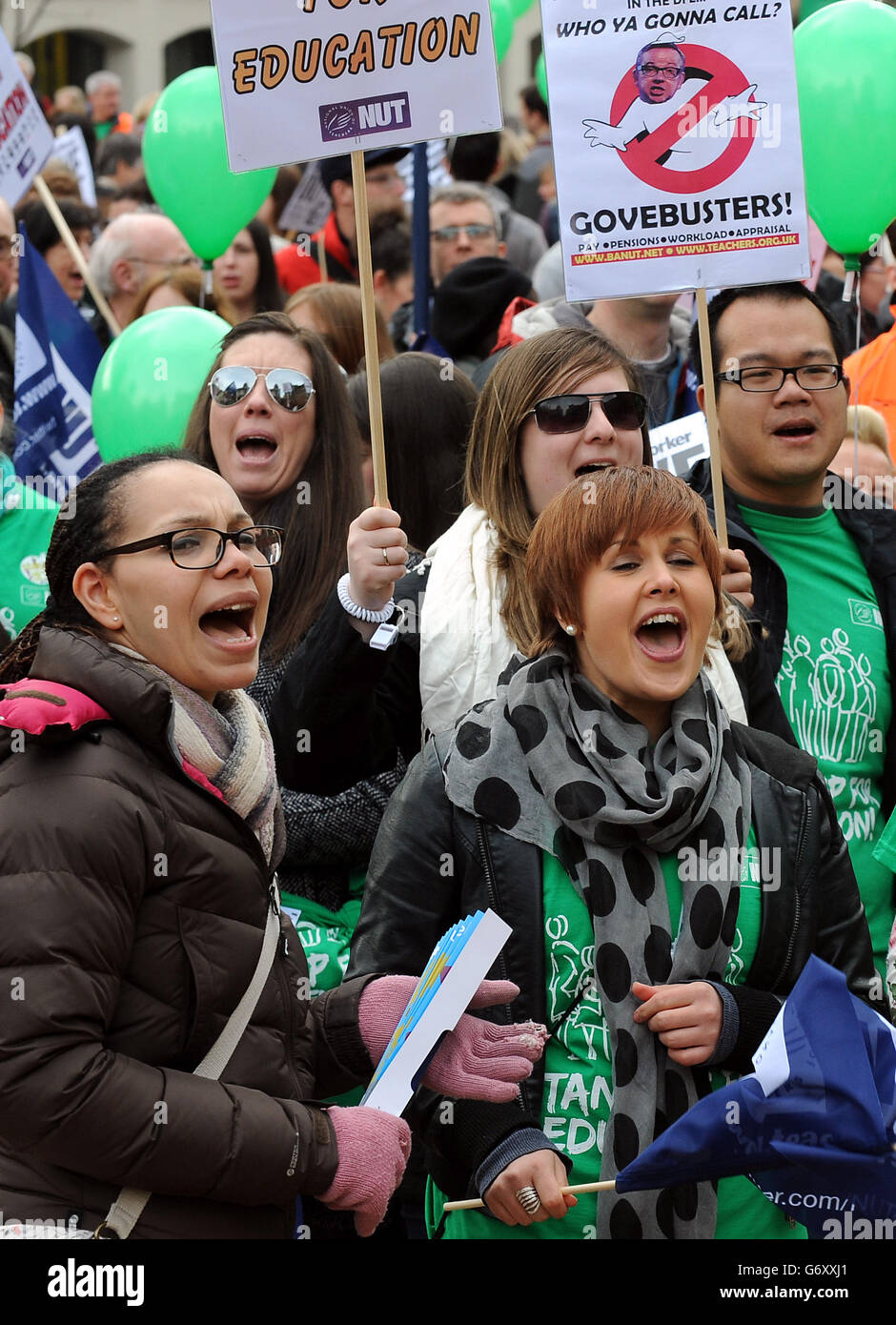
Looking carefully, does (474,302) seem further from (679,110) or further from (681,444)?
(679,110)

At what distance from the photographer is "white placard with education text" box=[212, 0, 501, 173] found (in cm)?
348

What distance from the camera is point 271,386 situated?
4.07 m

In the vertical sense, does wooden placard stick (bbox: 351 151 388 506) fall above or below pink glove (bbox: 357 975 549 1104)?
above

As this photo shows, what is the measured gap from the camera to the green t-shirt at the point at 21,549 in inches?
178

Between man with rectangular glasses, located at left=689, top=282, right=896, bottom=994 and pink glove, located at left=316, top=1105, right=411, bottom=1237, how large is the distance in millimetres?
1421

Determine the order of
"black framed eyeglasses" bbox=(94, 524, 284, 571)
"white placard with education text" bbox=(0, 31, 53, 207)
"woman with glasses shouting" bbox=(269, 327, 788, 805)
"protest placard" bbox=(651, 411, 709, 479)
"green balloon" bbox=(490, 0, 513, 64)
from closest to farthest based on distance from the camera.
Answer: "black framed eyeglasses" bbox=(94, 524, 284, 571) < "woman with glasses shouting" bbox=(269, 327, 788, 805) < "protest placard" bbox=(651, 411, 709, 479) < "white placard with education text" bbox=(0, 31, 53, 207) < "green balloon" bbox=(490, 0, 513, 64)

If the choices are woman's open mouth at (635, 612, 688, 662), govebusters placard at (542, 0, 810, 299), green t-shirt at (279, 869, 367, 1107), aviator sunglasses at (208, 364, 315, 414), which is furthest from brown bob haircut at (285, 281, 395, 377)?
woman's open mouth at (635, 612, 688, 662)

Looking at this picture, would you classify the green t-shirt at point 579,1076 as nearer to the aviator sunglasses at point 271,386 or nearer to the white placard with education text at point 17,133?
the aviator sunglasses at point 271,386

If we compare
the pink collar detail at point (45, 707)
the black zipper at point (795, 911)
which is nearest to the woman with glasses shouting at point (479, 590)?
the black zipper at point (795, 911)

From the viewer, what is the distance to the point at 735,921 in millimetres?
2793

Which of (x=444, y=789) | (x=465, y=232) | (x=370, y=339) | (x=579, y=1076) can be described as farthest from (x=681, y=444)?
(x=465, y=232)

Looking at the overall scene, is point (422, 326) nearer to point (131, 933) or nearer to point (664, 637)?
point (664, 637)

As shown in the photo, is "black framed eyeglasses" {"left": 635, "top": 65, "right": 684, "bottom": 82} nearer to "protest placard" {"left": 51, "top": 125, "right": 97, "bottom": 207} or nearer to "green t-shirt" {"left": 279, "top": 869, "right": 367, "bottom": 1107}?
"green t-shirt" {"left": 279, "top": 869, "right": 367, "bottom": 1107}

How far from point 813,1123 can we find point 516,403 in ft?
5.68
